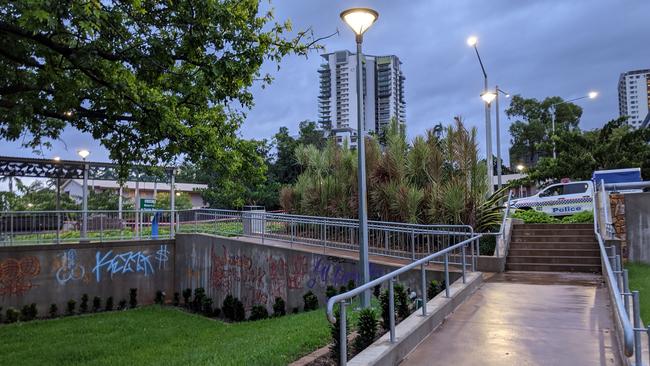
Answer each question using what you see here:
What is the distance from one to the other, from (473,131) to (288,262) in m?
6.64

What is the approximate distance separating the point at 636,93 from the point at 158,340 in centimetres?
6651

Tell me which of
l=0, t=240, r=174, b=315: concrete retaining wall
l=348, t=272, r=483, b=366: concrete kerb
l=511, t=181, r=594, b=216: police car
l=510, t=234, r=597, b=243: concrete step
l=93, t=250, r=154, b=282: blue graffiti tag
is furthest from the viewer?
l=511, t=181, r=594, b=216: police car

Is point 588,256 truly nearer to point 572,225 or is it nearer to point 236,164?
point 572,225

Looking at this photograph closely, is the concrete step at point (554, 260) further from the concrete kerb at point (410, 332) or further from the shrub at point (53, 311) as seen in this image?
the shrub at point (53, 311)

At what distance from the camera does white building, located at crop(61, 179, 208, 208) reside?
43359mm

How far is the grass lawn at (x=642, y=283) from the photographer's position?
7156 millimetres

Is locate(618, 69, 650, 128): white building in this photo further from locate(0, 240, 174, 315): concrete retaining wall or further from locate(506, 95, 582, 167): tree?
locate(0, 240, 174, 315): concrete retaining wall

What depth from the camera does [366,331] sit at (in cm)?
597

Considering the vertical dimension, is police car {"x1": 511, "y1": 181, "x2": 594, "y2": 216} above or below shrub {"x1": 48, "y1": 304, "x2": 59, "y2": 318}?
above

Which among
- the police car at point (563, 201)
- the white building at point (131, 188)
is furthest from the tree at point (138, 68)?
the white building at point (131, 188)

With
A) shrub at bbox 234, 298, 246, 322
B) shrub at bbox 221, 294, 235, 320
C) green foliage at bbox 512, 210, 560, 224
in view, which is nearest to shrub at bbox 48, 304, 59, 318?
shrub at bbox 221, 294, 235, 320

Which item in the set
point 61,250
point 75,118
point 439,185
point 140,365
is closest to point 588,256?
point 439,185

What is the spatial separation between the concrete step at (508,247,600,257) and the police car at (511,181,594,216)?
27.1 ft

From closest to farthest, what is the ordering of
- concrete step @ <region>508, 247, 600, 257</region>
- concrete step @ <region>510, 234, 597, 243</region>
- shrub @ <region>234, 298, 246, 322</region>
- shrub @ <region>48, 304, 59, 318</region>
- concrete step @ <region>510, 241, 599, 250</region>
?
concrete step @ <region>508, 247, 600, 257</region>
concrete step @ <region>510, 241, 599, 250</region>
concrete step @ <region>510, 234, 597, 243</region>
shrub @ <region>234, 298, 246, 322</region>
shrub @ <region>48, 304, 59, 318</region>
